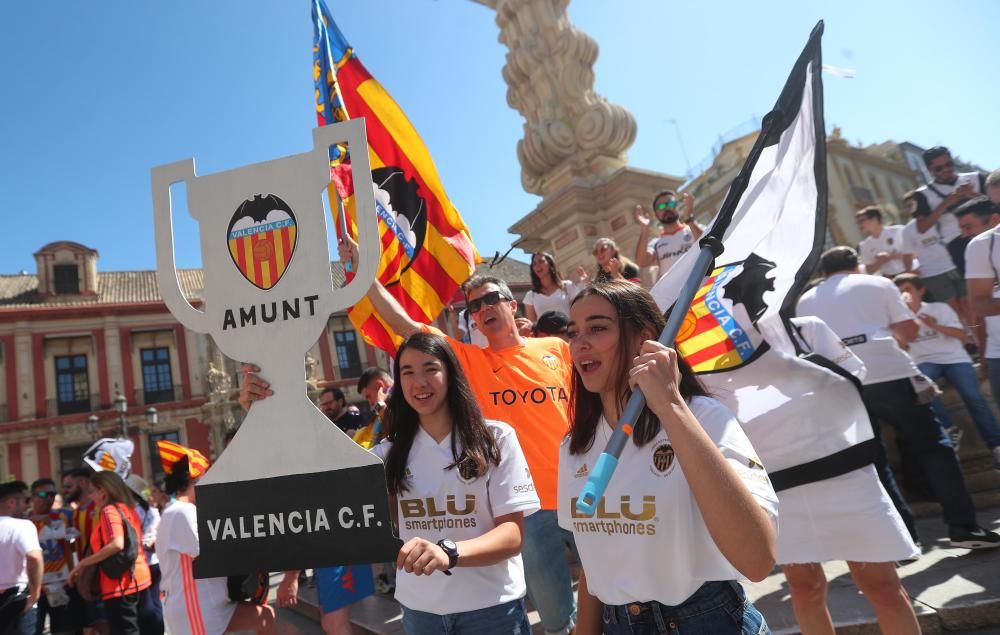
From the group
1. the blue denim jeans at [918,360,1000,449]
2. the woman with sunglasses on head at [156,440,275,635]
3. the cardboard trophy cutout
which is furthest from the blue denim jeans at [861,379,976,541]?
the woman with sunglasses on head at [156,440,275,635]

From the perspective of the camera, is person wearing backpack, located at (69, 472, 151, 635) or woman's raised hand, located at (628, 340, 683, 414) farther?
person wearing backpack, located at (69, 472, 151, 635)

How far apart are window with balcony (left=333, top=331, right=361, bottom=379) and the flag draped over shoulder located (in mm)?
29529

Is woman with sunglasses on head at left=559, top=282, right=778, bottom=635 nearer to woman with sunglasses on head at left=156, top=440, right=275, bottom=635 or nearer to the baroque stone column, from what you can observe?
woman with sunglasses on head at left=156, top=440, right=275, bottom=635

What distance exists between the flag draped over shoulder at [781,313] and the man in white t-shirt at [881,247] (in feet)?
14.2

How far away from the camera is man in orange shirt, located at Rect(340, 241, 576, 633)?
249 cm

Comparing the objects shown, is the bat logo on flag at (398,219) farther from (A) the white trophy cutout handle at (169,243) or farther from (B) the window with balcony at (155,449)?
(B) the window with balcony at (155,449)

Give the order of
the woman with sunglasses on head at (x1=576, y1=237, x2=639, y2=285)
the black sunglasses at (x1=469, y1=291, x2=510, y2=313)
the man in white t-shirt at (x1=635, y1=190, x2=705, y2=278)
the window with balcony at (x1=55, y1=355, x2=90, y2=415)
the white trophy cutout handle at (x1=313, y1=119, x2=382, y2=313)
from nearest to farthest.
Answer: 1. the white trophy cutout handle at (x1=313, y1=119, x2=382, y2=313)
2. the black sunglasses at (x1=469, y1=291, x2=510, y2=313)
3. the woman with sunglasses on head at (x1=576, y1=237, x2=639, y2=285)
4. the man in white t-shirt at (x1=635, y1=190, x2=705, y2=278)
5. the window with balcony at (x1=55, y1=355, x2=90, y2=415)

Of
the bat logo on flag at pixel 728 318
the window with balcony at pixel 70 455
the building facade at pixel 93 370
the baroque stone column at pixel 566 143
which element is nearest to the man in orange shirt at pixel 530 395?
the bat logo on flag at pixel 728 318

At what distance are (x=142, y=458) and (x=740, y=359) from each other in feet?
94.7

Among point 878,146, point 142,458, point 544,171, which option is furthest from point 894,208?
point 142,458

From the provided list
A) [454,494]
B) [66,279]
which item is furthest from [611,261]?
[66,279]

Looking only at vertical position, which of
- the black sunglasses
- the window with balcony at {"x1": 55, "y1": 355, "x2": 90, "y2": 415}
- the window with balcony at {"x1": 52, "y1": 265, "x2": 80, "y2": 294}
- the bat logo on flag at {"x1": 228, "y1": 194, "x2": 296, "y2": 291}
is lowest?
the black sunglasses

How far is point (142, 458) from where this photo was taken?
83.1 ft

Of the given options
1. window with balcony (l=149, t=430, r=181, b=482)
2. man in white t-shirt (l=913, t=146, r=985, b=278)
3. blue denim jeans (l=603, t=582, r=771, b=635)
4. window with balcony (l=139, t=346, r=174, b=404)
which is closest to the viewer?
blue denim jeans (l=603, t=582, r=771, b=635)
